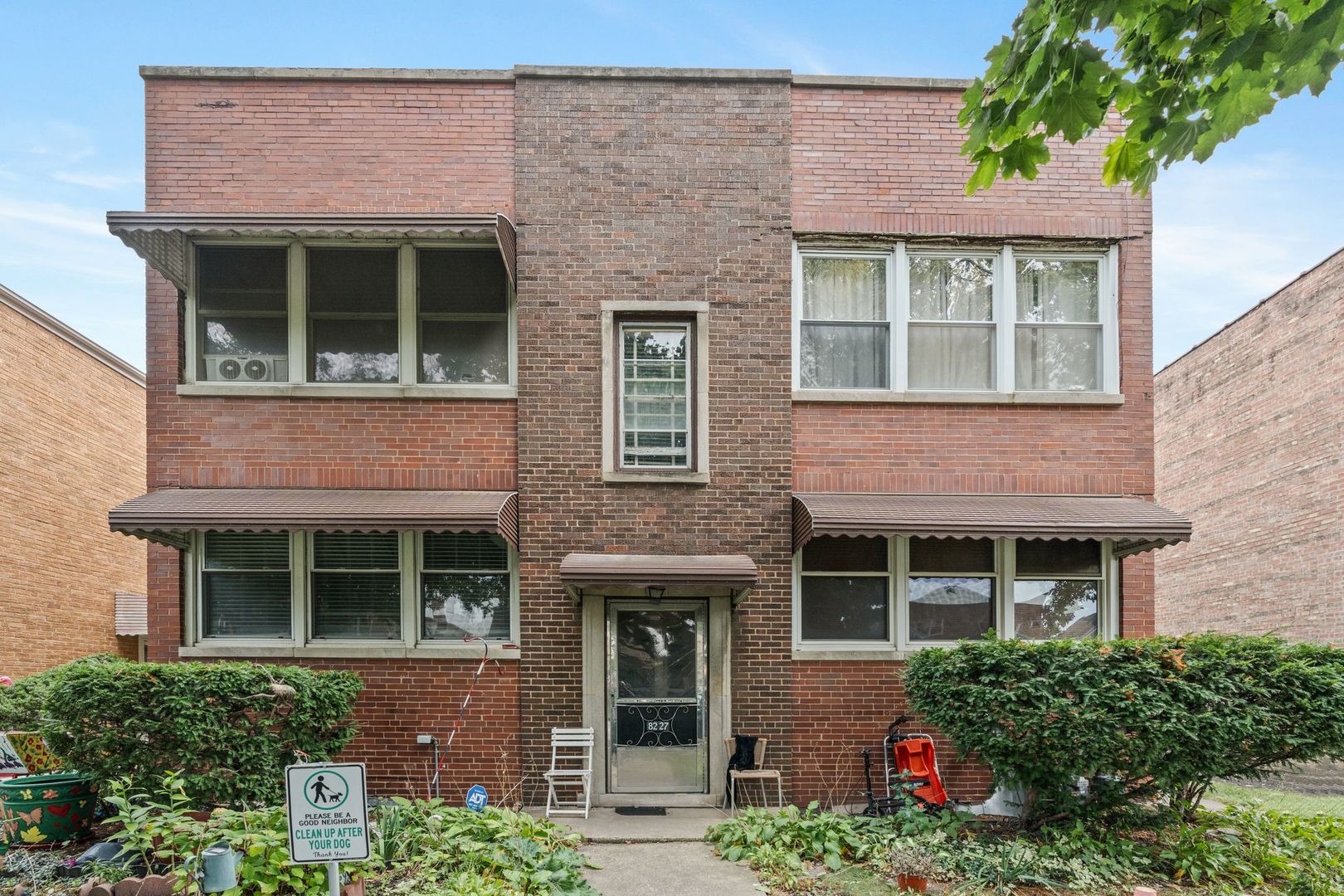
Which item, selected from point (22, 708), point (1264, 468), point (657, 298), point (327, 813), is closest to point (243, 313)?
point (657, 298)

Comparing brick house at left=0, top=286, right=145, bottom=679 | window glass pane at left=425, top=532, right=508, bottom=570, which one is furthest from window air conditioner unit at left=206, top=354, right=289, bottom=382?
brick house at left=0, top=286, right=145, bottom=679

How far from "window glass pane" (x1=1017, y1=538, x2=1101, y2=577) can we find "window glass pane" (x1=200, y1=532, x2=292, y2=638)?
27.2ft

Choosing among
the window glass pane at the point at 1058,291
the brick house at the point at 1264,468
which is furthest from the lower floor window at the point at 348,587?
the brick house at the point at 1264,468

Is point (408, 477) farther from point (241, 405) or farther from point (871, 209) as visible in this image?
point (871, 209)

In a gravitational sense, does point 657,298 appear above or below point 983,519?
above

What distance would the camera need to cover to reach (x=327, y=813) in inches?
177

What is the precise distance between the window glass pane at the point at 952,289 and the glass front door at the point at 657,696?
14.0ft

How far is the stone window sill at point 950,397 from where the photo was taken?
9.33 m

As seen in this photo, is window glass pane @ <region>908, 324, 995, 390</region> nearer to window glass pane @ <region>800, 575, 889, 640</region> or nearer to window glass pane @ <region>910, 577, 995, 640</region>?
window glass pane @ <region>910, 577, 995, 640</region>

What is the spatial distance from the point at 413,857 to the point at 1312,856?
758cm

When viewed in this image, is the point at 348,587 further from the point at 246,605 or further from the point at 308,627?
the point at 246,605

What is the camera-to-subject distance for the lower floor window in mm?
9211

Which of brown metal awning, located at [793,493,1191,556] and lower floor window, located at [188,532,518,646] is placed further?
lower floor window, located at [188,532,518,646]

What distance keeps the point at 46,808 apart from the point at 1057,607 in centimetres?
1026
